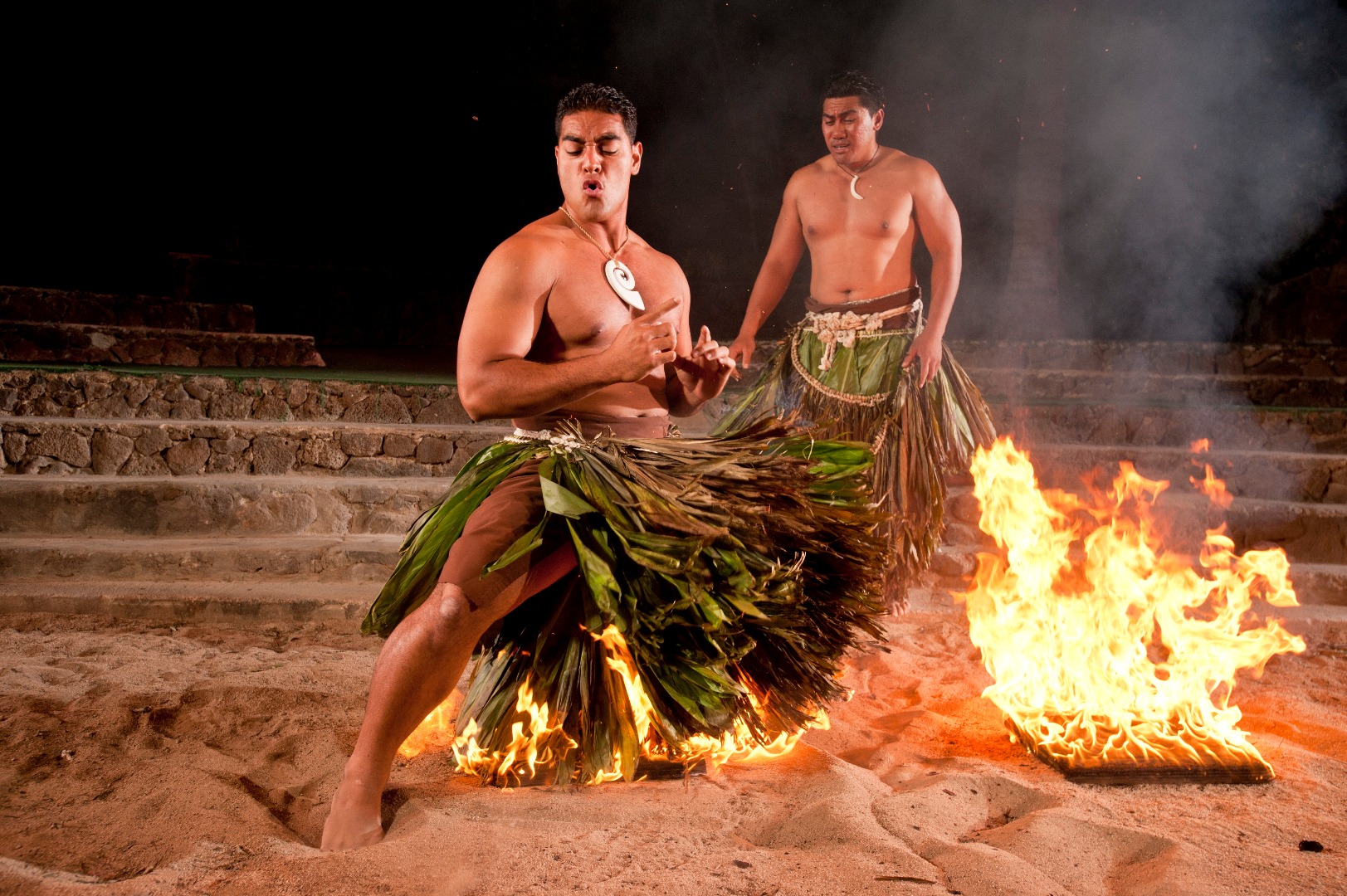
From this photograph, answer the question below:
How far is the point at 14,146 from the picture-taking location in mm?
7691

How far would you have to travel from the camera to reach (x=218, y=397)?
15.3 ft

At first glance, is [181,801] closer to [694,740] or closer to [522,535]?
[522,535]

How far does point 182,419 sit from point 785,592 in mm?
3855

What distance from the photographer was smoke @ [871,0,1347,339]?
284 inches

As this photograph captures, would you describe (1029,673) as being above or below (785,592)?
below

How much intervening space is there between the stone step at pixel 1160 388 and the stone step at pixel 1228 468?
2.67ft

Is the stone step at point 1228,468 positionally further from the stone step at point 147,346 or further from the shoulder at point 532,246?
the stone step at point 147,346

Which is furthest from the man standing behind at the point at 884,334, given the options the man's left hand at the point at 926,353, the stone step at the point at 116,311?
the stone step at the point at 116,311

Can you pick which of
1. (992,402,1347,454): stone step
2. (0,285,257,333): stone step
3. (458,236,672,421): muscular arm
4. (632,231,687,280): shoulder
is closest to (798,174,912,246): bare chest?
(632,231,687,280): shoulder

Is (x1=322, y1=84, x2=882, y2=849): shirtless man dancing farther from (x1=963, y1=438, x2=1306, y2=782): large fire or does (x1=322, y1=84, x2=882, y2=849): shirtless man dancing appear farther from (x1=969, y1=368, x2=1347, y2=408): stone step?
(x1=969, y1=368, x2=1347, y2=408): stone step

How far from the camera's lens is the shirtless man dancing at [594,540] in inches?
68.3

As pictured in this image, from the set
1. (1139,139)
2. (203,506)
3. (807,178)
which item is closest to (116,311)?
(203,506)

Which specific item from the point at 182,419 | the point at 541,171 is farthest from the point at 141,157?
the point at 182,419

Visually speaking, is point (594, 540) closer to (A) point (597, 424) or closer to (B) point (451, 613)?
(B) point (451, 613)
